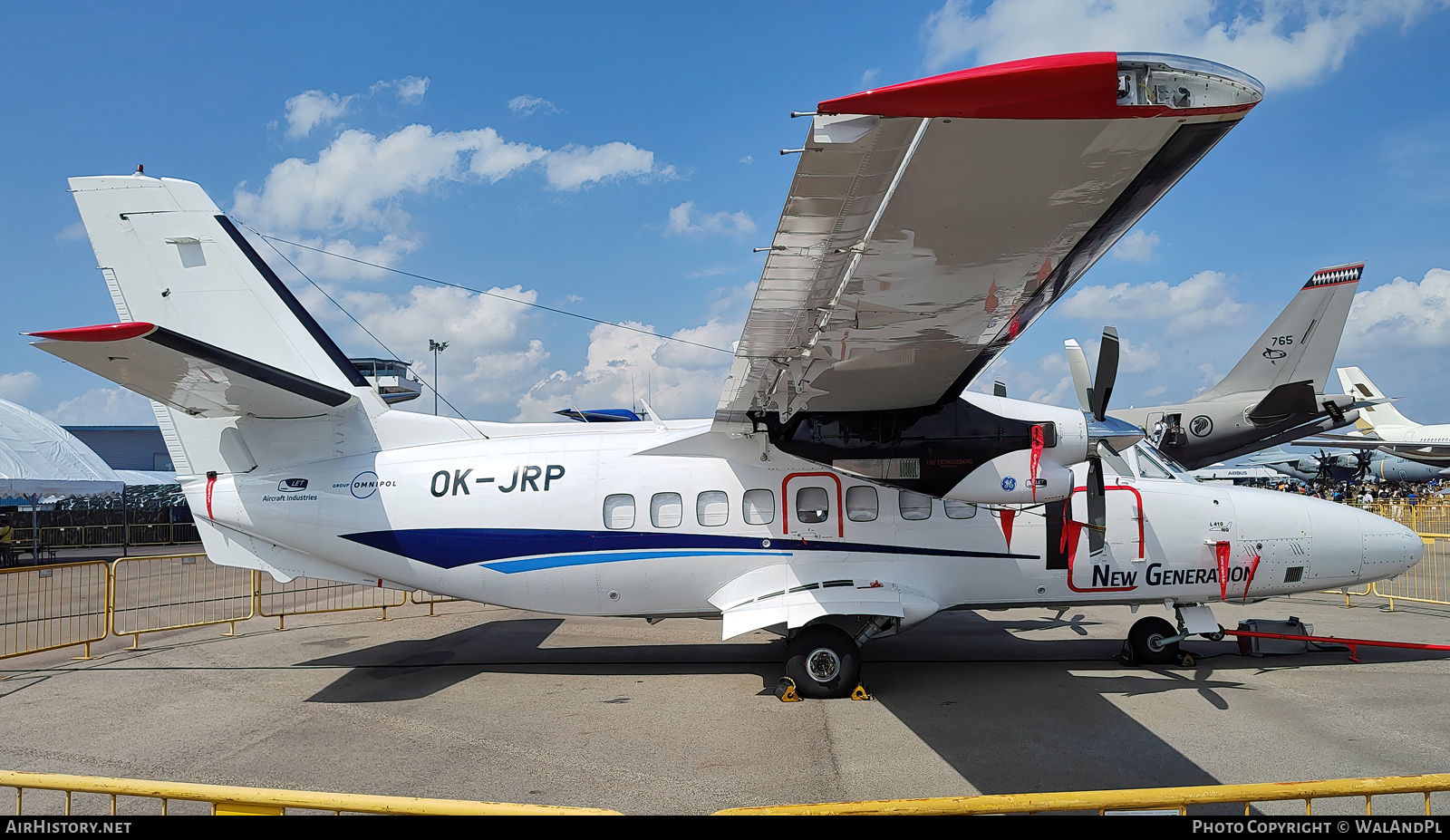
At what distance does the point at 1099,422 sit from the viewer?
807 centimetres

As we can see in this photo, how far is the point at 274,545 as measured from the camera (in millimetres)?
9094

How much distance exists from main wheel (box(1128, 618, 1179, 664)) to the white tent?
30113 mm

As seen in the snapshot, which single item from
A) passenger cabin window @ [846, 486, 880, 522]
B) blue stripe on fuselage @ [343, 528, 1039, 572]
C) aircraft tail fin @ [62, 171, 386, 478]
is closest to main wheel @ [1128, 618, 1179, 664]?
blue stripe on fuselage @ [343, 528, 1039, 572]

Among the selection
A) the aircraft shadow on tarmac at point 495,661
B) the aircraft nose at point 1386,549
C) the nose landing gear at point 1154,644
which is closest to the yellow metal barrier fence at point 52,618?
the aircraft shadow on tarmac at point 495,661

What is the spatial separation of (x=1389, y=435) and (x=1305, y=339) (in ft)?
122

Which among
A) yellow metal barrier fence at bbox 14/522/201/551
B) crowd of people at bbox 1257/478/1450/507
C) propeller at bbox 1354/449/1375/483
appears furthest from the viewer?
propeller at bbox 1354/449/1375/483

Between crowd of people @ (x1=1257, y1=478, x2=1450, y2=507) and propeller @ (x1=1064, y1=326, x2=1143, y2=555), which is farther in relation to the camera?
crowd of people @ (x1=1257, y1=478, x2=1450, y2=507)

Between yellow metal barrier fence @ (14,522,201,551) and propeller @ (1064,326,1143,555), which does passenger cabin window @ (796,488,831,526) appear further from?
yellow metal barrier fence @ (14,522,201,551)

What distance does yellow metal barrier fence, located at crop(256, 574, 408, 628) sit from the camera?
14882 millimetres

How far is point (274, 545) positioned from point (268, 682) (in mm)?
1553

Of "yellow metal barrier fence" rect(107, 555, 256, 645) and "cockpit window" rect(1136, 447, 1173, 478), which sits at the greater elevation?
"cockpit window" rect(1136, 447, 1173, 478)

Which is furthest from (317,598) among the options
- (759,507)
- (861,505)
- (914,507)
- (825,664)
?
(914,507)

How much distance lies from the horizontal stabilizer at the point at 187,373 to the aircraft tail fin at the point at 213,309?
6 centimetres

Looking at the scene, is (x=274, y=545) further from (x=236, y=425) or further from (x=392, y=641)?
(x=392, y=641)
